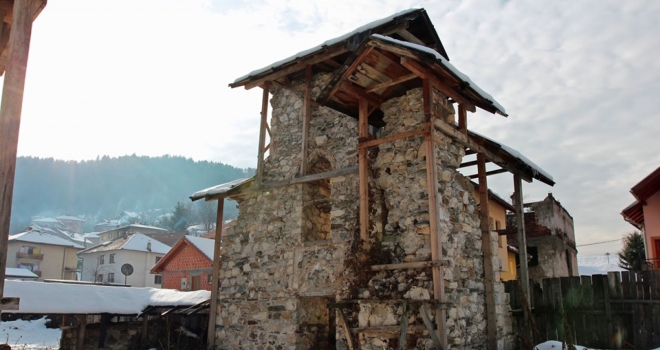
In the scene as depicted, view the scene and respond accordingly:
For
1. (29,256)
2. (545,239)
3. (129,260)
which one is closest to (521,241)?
(545,239)

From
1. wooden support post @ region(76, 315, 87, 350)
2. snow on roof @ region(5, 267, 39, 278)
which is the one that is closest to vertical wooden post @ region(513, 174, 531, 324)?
wooden support post @ region(76, 315, 87, 350)

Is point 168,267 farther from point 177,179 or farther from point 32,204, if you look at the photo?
point 32,204

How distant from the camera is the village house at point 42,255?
1898 inches

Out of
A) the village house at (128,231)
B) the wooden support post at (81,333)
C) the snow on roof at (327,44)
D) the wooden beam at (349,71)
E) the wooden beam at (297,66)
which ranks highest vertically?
the village house at (128,231)

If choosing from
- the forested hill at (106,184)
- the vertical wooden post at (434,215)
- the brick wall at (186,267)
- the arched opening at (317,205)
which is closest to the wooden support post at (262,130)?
the arched opening at (317,205)

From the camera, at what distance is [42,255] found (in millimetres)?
49750

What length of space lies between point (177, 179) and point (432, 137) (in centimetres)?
14527

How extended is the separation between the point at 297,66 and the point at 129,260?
3731 cm

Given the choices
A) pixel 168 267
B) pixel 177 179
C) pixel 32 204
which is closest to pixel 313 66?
pixel 168 267

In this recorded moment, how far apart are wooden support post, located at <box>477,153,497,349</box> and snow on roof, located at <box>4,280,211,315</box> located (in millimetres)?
9511

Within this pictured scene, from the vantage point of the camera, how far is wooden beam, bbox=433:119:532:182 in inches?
338

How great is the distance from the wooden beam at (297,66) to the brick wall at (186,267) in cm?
1730

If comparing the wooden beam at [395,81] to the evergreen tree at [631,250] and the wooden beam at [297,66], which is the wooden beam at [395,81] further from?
the evergreen tree at [631,250]

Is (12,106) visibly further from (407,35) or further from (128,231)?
(128,231)
